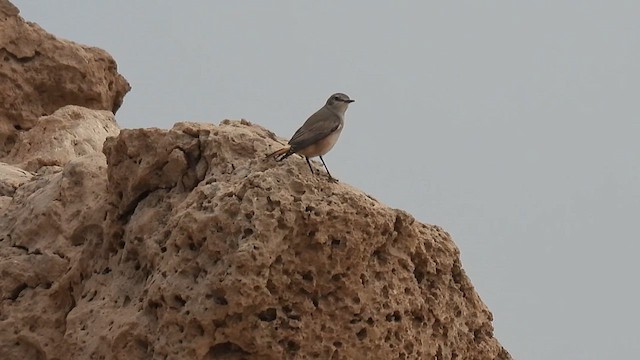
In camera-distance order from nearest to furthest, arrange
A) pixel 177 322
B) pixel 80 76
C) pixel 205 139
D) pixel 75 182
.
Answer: pixel 177 322
pixel 205 139
pixel 75 182
pixel 80 76

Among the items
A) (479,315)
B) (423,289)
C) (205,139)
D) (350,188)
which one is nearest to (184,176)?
(205,139)

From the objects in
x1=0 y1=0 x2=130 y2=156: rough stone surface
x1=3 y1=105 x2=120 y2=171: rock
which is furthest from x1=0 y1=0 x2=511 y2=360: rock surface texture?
x1=0 y1=0 x2=130 y2=156: rough stone surface

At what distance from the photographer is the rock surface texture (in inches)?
236

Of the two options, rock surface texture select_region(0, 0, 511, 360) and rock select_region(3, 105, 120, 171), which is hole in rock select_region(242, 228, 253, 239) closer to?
rock surface texture select_region(0, 0, 511, 360)

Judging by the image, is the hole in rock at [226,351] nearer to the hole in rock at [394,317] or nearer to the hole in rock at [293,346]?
the hole in rock at [293,346]

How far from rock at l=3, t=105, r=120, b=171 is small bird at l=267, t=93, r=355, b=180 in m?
4.09

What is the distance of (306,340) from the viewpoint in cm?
603

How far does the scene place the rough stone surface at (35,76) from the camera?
1248 cm

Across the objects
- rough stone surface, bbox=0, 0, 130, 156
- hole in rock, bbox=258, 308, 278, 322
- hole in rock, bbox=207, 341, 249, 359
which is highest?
rough stone surface, bbox=0, 0, 130, 156

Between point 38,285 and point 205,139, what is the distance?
5.49 feet

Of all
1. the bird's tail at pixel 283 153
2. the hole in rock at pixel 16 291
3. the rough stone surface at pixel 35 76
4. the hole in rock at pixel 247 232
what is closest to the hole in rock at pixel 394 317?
the hole in rock at pixel 247 232

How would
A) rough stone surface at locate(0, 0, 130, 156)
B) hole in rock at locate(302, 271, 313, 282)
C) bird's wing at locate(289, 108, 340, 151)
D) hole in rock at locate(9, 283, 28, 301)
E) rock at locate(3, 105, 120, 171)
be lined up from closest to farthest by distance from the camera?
hole in rock at locate(302, 271, 313, 282)
bird's wing at locate(289, 108, 340, 151)
hole in rock at locate(9, 283, 28, 301)
rock at locate(3, 105, 120, 171)
rough stone surface at locate(0, 0, 130, 156)

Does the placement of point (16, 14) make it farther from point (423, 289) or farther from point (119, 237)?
point (423, 289)

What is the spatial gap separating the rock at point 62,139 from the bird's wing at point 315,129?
4.22 metres
